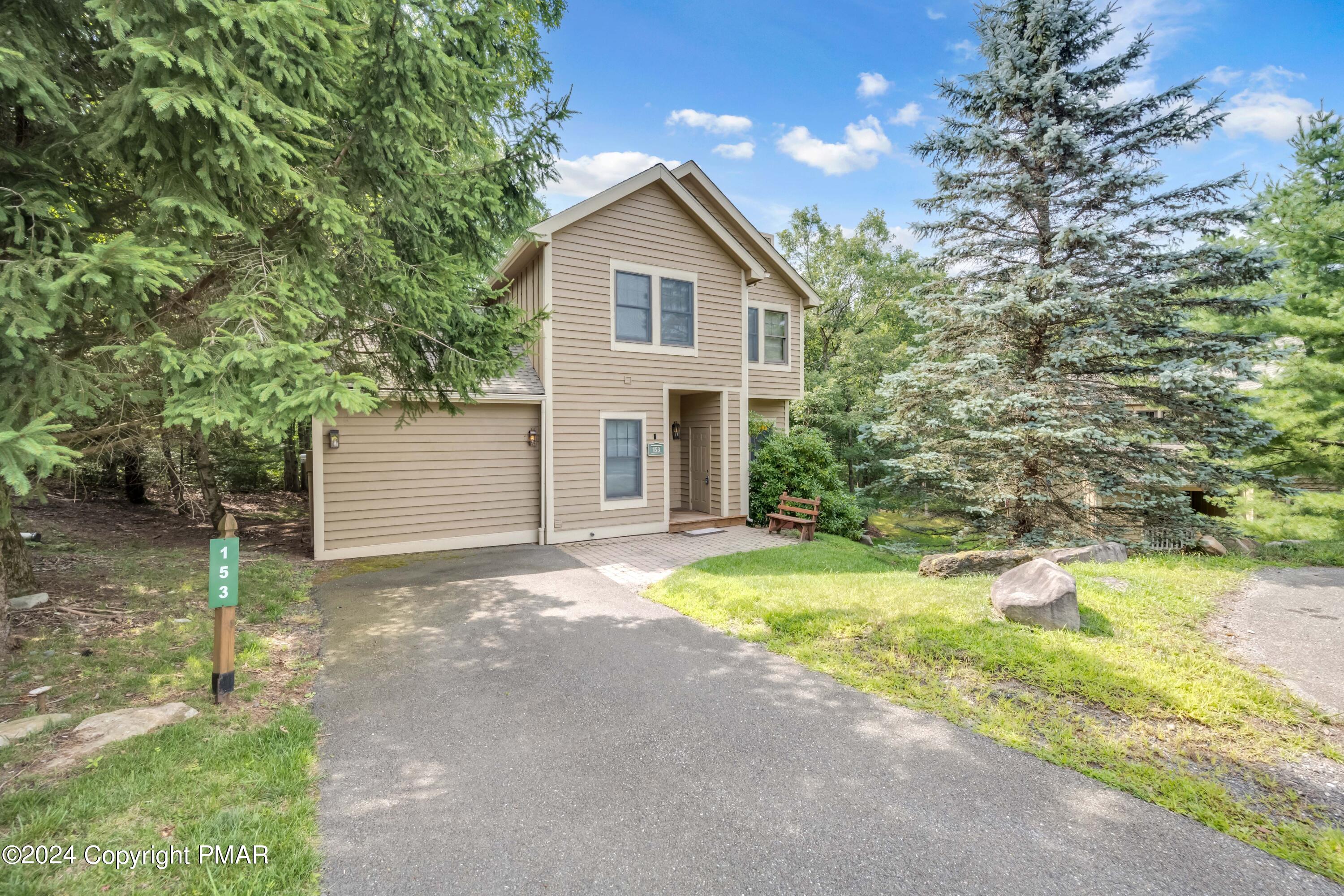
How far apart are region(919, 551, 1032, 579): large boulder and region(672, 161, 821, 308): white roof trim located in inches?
316

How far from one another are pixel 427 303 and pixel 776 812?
5.20 m

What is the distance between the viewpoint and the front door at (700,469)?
12172 millimetres

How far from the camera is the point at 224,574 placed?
3.73 meters

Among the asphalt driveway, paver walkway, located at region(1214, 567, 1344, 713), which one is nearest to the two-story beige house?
the asphalt driveway

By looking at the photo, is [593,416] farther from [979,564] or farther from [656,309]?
[979,564]

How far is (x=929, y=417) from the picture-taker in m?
9.93

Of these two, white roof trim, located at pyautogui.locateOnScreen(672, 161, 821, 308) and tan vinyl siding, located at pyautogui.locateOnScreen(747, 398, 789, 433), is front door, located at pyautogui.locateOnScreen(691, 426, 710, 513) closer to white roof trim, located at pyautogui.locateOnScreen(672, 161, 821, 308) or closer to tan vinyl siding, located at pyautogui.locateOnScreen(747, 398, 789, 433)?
tan vinyl siding, located at pyautogui.locateOnScreen(747, 398, 789, 433)

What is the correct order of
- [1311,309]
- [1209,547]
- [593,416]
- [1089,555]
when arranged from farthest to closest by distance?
[1311,309] < [593,416] < [1209,547] < [1089,555]

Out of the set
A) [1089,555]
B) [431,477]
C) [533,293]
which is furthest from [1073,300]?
[431,477]

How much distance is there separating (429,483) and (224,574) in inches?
224

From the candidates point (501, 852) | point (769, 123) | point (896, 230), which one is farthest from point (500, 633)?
point (896, 230)

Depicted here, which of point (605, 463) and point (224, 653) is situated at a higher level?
point (605, 463)

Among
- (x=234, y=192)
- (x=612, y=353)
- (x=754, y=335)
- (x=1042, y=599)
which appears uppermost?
(x=754, y=335)

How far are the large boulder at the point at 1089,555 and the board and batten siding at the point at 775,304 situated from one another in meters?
6.57
